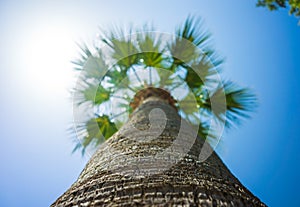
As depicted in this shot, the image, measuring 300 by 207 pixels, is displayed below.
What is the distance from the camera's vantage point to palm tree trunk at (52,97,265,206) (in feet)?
3.67

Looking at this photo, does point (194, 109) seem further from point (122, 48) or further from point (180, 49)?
point (122, 48)

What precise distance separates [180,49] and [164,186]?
5.26m

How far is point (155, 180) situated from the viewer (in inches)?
48.8

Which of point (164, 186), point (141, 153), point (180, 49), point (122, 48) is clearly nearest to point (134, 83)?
point (122, 48)

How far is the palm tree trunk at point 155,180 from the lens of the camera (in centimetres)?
112

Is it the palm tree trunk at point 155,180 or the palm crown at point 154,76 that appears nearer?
the palm tree trunk at point 155,180

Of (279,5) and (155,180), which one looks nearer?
(155,180)

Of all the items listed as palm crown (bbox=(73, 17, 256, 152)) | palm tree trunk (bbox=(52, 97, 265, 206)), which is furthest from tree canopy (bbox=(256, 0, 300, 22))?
palm tree trunk (bbox=(52, 97, 265, 206))

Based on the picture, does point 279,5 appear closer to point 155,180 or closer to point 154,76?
point 154,76

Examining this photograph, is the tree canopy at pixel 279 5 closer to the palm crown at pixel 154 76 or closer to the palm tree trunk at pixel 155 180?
the palm crown at pixel 154 76

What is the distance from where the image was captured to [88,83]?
21.1ft

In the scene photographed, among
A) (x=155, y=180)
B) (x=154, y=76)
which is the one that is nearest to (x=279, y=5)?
(x=154, y=76)

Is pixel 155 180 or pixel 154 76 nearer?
pixel 155 180

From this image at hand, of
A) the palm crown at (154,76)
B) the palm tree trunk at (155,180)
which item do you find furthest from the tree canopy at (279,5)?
the palm tree trunk at (155,180)
